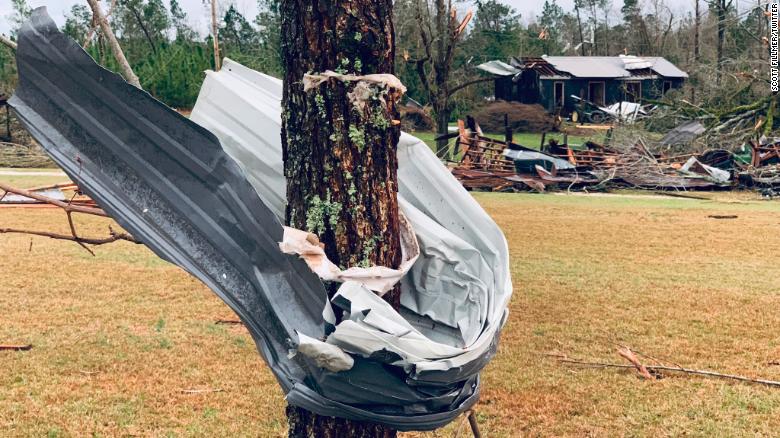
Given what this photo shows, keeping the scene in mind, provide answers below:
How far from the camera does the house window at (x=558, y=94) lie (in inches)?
1480

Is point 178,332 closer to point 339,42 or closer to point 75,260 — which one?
point 75,260

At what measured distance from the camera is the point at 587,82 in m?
37.9

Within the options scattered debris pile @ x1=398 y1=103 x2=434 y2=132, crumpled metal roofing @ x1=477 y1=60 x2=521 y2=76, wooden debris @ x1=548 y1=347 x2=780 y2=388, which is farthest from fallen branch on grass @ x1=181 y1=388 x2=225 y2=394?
crumpled metal roofing @ x1=477 y1=60 x2=521 y2=76

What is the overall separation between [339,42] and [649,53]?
49.9 meters

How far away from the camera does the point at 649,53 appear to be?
48.4 meters

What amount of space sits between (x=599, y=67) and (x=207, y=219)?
3859 cm

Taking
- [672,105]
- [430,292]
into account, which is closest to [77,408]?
[430,292]

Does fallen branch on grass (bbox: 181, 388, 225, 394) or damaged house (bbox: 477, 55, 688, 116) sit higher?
damaged house (bbox: 477, 55, 688, 116)

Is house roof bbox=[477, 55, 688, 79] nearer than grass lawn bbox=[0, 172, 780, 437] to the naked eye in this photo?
No

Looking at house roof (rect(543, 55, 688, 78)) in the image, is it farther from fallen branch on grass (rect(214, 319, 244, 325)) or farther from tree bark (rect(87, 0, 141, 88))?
tree bark (rect(87, 0, 141, 88))

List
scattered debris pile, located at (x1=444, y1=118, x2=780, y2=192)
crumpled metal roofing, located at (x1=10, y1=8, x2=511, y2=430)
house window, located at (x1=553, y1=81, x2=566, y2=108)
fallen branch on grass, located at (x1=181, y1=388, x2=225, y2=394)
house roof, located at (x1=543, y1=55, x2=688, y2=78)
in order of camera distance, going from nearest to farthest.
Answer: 1. crumpled metal roofing, located at (x1=10, y1=8, x2=511, y2=430)
2. fallen branch on grass, located at (x1=181, y1=388, x2=225, y2=394)
3. scattered debris pile, located at (x1=444, y1=118, x2=780, y2=192)
4. house roof, located at (x1=543, y1=55, x2=688, y2=78)
5. house window, located at (x1=553, y1=81, x2=566, y2=108)

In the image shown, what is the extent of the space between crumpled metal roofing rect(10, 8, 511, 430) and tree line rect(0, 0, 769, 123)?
47.3 inches

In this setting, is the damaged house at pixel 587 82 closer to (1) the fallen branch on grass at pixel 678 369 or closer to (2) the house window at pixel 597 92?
(2) the house window at pixel 597 92

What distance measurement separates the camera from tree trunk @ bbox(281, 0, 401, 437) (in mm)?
2221
